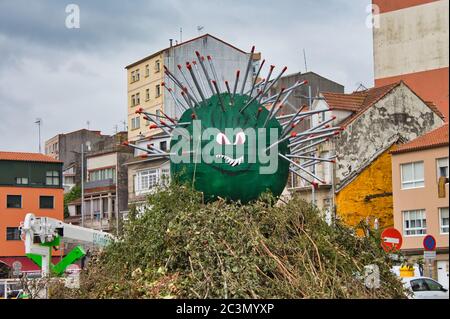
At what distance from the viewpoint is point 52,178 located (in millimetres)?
56500

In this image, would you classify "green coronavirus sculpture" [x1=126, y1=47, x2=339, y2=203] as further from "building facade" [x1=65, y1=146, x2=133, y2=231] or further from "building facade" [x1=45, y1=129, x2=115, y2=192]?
"building facade" [x1=45, y1=129, x2=115, y2=192]

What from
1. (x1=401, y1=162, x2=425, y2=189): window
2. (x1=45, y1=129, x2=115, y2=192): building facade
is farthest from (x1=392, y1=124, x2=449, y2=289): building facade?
(x1=45, y1=129, x2=115, y2=192): building facade

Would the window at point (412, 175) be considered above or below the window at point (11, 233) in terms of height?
above

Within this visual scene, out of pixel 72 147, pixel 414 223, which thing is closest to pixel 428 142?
pixel 414 223

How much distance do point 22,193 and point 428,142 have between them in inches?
1035

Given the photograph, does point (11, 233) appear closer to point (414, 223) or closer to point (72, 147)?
point (72, 147)

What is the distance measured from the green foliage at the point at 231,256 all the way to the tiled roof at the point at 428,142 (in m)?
20.4

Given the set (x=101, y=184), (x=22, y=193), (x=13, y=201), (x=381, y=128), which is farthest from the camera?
(x=101, y=184)

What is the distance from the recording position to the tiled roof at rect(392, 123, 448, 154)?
1380 inches

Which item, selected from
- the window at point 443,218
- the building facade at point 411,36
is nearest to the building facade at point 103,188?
the building facade at point 411,36

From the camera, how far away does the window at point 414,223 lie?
131ft

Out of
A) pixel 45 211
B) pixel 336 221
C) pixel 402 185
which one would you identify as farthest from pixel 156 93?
pixel 336 221

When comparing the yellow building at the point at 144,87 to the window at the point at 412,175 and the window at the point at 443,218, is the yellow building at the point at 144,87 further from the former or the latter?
the window at the point at 443,218
